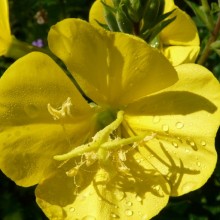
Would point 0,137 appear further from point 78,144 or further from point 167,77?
point 167,77

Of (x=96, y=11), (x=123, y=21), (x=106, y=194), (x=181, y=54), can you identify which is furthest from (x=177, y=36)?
(x=106, y=194)

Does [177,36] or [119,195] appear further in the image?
[177,36]

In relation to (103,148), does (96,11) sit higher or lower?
higher

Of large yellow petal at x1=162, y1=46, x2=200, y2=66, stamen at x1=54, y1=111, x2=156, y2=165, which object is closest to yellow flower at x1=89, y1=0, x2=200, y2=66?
large yellow petal at x1=162, y1=46, x2=200, y2=66

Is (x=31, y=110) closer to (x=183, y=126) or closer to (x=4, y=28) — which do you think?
(x=4, y=28)

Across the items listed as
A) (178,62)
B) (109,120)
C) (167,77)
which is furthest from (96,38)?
(178,62)

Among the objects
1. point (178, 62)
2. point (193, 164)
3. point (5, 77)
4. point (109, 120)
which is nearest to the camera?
point (5, 77)
